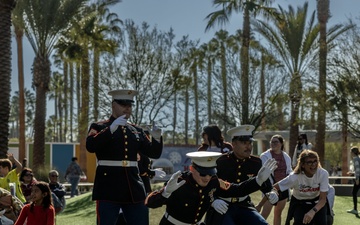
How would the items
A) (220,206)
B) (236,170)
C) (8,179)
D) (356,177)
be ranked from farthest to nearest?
(356,177), (8,179), (236,170), (220,206)

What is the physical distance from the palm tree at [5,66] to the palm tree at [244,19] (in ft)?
37.5

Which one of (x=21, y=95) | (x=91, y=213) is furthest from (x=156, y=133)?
(x=21, y=95)

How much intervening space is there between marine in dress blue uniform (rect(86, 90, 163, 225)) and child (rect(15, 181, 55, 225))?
6.59 feet

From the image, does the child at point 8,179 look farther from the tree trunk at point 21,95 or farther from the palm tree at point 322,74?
the tree trunk at point 21,95

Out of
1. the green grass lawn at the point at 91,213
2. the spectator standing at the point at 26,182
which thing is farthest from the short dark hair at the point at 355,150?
the spectator standing at the point at 26,182

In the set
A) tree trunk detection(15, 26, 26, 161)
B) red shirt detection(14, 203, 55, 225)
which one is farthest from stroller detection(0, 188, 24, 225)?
tree trunk detection(15, 26, 26, 161)

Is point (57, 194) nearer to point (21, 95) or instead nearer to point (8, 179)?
point (8, 179)

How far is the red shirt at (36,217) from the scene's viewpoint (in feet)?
29.8

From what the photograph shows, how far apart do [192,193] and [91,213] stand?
10237 mm

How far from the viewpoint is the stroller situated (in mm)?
9609

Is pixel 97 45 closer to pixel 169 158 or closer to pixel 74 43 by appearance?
pixel 74 43

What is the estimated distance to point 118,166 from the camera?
7383mm

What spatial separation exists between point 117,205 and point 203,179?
953mm

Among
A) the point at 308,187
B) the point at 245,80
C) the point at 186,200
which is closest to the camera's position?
the point at 186,200
